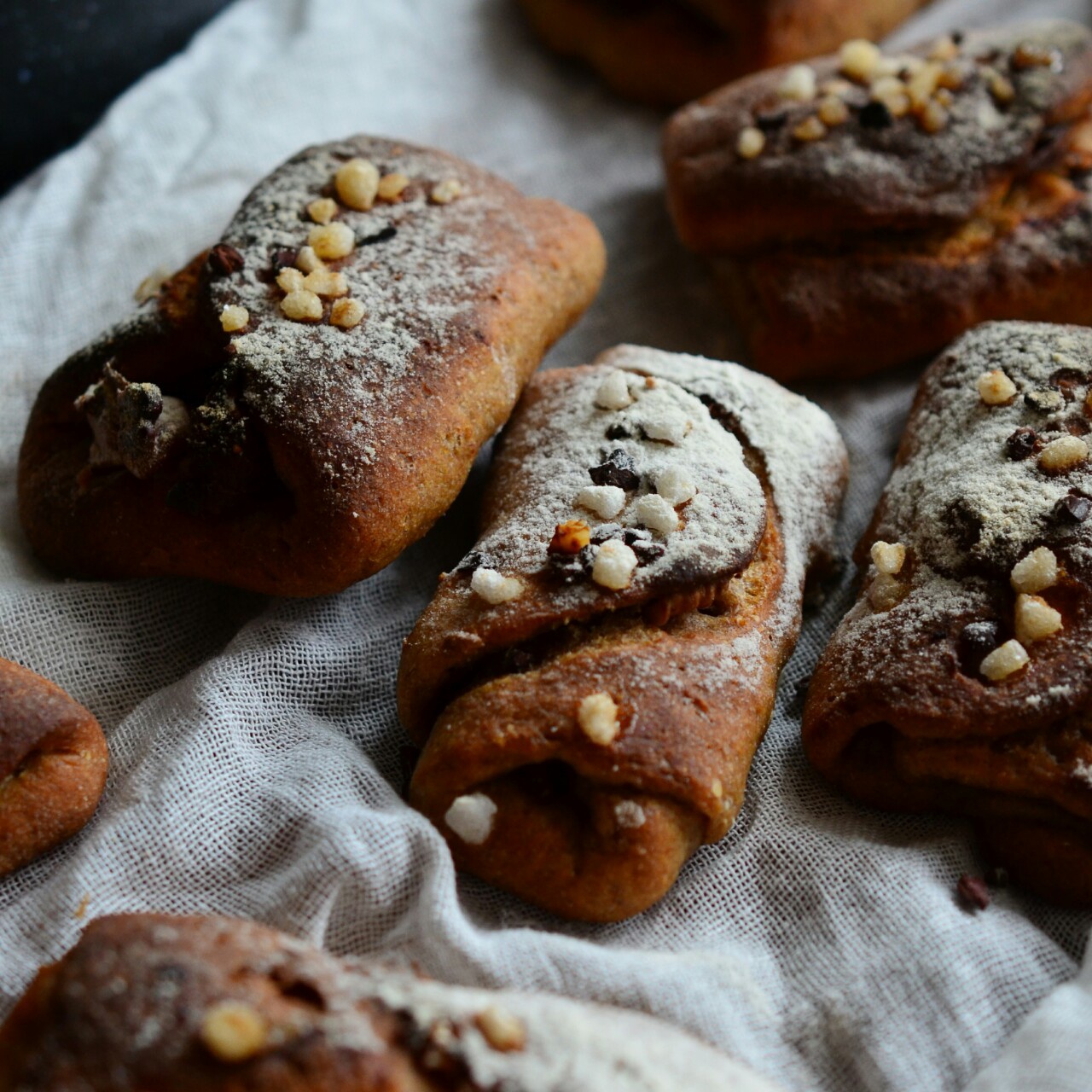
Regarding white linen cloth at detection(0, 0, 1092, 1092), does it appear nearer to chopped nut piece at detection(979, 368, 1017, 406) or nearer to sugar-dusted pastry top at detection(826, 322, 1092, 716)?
sugar-dusted pastry top at detection(826, 322, 1092, 716)

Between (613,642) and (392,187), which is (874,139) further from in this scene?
(613,642)

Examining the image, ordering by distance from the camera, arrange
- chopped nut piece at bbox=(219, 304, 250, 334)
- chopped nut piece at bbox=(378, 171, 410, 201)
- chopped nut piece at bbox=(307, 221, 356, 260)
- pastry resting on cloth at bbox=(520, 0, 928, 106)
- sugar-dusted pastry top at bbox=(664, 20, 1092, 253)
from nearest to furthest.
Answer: chopped nut piece at bbox=(219, 304, 250, 334) → chopped nut piece at bbox=(307, 221, 356, 260) → chopped nut piece at bbox=(378, 171, 410, 201) → sugar-dusted pastry top at bbox=(664, 20, 1092, 253) → pastry resting on cloth at bbox=(520, 0, 928, 106)

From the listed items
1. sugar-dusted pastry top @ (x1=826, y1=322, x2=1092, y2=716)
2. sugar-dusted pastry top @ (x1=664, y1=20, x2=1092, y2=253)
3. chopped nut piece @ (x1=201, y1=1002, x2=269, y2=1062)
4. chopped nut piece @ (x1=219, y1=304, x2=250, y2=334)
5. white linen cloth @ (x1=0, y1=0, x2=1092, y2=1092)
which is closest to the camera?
chopped nut piece @ (x1=201, y1=1002, x2=269, y2=1062)

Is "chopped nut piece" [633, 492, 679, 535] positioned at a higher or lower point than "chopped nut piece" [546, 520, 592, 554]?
lower

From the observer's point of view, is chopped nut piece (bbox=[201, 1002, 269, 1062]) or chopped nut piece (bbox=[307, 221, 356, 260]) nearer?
chopped nut piece (bbox=[201, 1002, 269, 1062])

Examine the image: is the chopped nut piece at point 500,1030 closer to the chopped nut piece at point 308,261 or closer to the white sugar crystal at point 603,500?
the white sugar crystal at point 603,500

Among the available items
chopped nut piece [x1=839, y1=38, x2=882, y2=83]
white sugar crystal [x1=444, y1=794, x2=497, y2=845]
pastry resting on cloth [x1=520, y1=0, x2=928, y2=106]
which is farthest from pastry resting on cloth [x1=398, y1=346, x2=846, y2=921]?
pastry resting on cloth [x1=520, y1=0, x2=928, y2=106]

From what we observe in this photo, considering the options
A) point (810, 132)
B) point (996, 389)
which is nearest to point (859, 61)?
point (810, 132)
